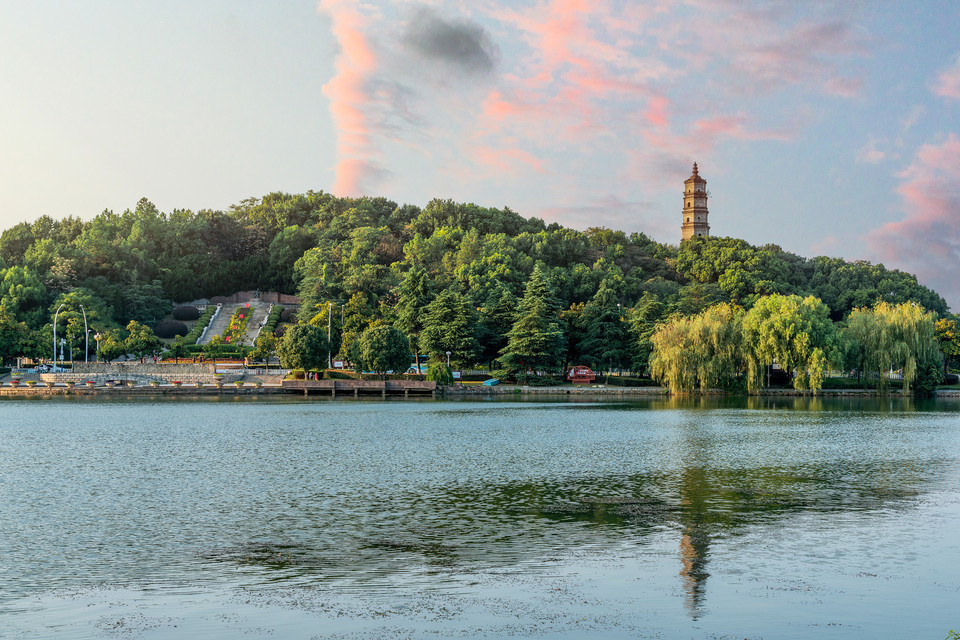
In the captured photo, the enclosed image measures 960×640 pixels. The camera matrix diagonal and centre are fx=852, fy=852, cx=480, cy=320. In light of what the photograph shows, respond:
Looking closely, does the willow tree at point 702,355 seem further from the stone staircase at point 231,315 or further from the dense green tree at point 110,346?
the stone staircase at point 231,315

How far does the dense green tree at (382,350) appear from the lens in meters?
63.3

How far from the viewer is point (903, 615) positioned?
405 inches

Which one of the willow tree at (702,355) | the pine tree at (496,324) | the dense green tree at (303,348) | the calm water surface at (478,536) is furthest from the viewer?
the pine tree at (496,324)

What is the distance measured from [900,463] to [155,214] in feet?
A: 395

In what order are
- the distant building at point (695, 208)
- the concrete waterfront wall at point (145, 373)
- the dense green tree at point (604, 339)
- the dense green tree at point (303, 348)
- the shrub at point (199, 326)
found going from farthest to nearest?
the distant building at point (695, 208) → the shrub at point (199, 326) → the dense green tree at point (604, 339) → the concrete waterfront wall at point (145, 373) → the dense green tree at point (303, 348)

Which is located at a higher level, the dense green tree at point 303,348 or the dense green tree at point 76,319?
the dense green tree at point 76,319

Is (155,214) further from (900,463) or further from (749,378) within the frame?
(900,463)

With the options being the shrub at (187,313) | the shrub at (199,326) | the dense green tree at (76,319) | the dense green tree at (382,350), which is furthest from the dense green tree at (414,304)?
the shrub at (187,313)

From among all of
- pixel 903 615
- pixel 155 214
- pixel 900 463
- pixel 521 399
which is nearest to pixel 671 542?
pixel 903 615

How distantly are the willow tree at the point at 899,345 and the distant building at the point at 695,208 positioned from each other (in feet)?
324

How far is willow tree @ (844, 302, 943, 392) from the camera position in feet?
195

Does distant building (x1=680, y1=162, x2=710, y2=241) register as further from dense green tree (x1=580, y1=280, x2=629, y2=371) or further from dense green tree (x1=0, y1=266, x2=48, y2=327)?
dense green tree (x1=0, y1=266, x2=48, y2=327)

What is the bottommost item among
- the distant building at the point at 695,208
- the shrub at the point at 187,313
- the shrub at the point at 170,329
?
the shrub at the point at 170,329

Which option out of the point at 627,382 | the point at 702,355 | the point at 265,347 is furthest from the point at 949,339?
the point at 265,347
